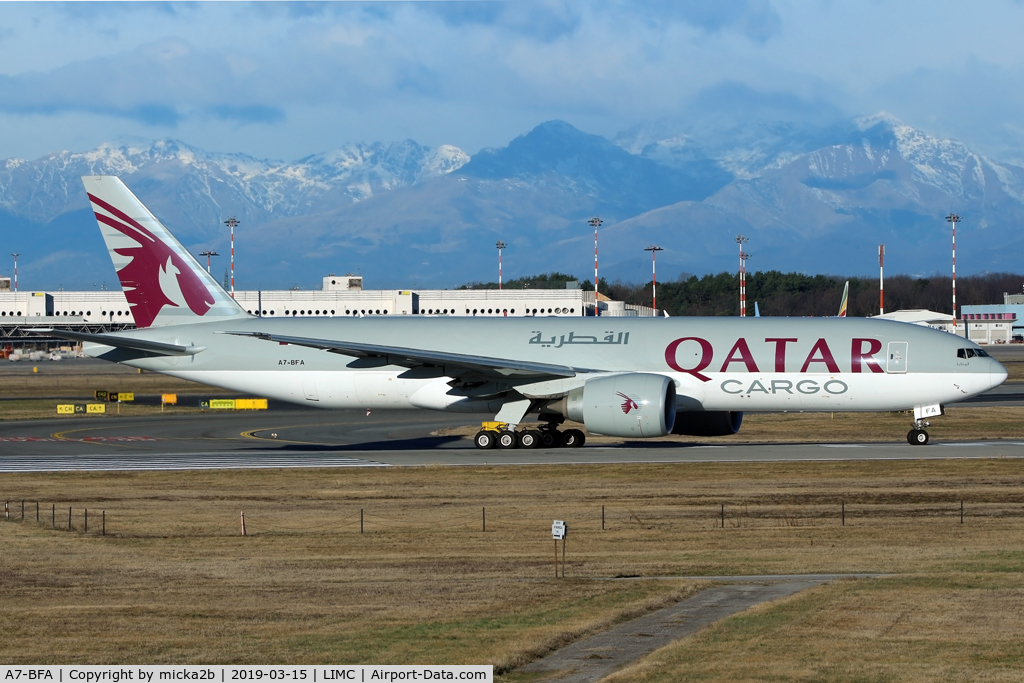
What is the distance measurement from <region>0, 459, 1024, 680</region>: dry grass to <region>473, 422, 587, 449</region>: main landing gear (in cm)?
555

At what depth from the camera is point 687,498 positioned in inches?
1096

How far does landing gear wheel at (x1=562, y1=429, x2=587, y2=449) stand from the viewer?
132 feet

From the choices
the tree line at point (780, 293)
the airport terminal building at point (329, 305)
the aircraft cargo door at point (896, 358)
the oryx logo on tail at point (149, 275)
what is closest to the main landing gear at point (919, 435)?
the aircraft cargo door at point (896, 358)

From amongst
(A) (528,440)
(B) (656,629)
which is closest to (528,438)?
(A) (528,440)

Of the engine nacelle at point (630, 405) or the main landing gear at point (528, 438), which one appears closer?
the engine nacelle at point (630, 405)

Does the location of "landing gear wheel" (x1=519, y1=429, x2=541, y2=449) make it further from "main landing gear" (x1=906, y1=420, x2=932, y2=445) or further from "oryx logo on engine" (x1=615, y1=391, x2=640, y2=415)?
"main landing gear" (x1=906, y1=420, x2=932, y2=445)

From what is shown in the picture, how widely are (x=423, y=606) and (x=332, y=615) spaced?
4.54ft

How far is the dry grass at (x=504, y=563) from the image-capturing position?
46.0 ft

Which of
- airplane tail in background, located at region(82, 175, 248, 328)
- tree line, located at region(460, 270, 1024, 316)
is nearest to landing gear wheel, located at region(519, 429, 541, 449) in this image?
airplane tail in background, located at region(82, 175, 248, 328)

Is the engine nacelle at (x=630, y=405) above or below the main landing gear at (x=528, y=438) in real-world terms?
above

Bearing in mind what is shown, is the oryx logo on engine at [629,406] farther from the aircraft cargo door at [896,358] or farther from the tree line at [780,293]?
the tree line at [780,293]

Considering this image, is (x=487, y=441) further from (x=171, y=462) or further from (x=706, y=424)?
(x=171, y=462)

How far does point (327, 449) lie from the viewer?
137ft
